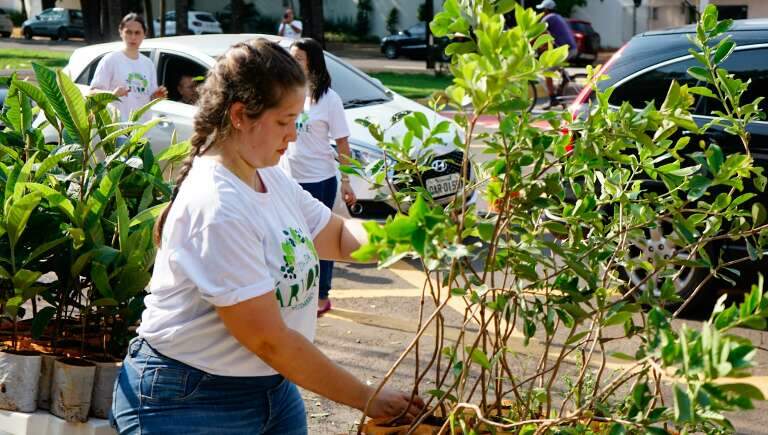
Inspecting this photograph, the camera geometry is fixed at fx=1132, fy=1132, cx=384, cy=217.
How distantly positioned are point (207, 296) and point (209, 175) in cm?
28

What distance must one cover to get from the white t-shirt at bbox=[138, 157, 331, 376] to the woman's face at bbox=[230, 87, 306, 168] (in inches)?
2.8

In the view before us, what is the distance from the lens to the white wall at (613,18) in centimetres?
4741

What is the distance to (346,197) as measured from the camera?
24.4ft

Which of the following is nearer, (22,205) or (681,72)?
(22,205)

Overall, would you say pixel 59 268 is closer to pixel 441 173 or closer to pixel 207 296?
pixel 207 296

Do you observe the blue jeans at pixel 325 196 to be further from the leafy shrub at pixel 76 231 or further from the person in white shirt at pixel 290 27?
the person in white shirt at pixel 290 27

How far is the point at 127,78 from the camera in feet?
31.8

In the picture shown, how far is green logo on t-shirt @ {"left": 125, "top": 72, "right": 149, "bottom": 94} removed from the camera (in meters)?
9.70

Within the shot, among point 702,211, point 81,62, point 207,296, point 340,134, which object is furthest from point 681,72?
point 81,62

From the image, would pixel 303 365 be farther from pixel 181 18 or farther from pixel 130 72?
pixel 181 18

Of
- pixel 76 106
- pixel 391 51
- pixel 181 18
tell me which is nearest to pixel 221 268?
pixel 76 106

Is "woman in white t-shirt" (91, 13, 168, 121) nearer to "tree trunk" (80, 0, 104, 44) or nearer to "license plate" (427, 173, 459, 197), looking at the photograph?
"license plate" (427, 173, 459, 197)

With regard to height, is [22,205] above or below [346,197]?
above

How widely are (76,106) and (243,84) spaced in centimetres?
149
